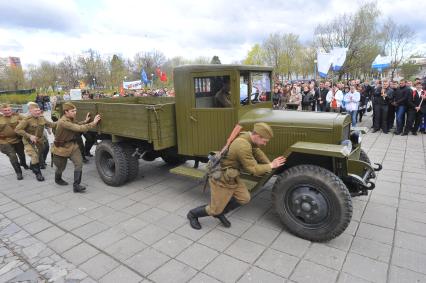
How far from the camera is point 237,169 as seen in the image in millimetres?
3404

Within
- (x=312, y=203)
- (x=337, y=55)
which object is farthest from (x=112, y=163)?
(x=337, y=55)

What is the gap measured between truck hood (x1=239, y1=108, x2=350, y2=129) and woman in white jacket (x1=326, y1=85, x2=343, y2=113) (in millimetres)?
6935

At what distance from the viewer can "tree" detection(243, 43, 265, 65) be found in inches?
1745

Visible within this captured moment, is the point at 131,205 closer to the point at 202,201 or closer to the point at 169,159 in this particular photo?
the point at 202,201

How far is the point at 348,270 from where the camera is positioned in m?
2.85

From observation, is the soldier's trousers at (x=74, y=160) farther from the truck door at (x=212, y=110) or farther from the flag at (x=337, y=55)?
the flag at (x=337, y=55)

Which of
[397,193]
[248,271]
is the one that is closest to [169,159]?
[248,271]

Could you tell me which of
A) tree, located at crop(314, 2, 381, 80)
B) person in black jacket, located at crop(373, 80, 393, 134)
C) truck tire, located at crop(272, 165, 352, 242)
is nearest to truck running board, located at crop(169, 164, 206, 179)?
truck tire, located at crop(272, 165, 352, 242)

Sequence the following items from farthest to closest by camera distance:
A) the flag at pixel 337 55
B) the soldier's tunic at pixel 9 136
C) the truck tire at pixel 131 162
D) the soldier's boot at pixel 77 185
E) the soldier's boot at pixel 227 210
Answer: the flag at pixel 337 55 < the soldier's tunic at pixel 9 136 < the truck tire at pixel 131 162 < the soldier's boot at pixel 77 185 < the soldier's boot at pixel 227 210

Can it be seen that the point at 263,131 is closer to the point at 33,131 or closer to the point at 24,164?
the point at 33,131

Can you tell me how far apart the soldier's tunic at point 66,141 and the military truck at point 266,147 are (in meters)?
0.43

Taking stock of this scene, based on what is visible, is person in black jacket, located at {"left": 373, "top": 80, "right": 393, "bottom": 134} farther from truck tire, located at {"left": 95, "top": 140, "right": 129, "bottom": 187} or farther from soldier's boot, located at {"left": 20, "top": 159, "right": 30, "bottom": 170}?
soldier's boot, located at {"left": 20, "top": 159, "right": 30, "bottom": 170}

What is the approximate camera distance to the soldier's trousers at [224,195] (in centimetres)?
348

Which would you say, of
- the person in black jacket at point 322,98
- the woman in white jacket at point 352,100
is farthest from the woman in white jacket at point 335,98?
the person in black jacket at point 322,98
